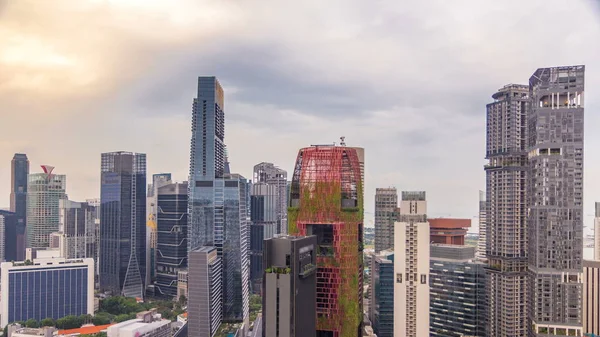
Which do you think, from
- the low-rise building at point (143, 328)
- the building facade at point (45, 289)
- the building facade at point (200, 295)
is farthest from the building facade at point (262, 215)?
the building facade at point (200, 295)

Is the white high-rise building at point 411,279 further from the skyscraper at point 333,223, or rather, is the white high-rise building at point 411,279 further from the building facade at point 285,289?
the building facade at point 285,289

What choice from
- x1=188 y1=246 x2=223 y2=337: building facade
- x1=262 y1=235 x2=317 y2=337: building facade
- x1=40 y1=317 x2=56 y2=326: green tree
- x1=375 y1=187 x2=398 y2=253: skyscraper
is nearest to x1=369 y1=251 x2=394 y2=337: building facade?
x1=375 y1=187 x2=398 y2=253: skyscraper

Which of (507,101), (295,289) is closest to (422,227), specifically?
(507,101)

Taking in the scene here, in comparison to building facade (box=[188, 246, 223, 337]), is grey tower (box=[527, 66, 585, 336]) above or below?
above

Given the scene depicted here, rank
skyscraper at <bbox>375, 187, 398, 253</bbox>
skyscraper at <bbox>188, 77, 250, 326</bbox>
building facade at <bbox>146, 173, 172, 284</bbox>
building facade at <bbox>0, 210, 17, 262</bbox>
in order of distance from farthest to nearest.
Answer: building facade at <bbox>146, 173, 172, 284</bbox>, skyscraper at <bbox>375, 187, 398, 253</bbox>, building facade at <bbox>0, 210, 17, 262</bbox>, skyscraper at <bbox>188, 77, 250, 326</bbox>

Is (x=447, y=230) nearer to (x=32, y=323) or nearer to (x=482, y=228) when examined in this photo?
(x=482, y=228)

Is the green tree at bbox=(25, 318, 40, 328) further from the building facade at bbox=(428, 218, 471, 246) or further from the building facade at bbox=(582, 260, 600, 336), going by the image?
the building facade at bbox=(582, 260, 600, 336)
